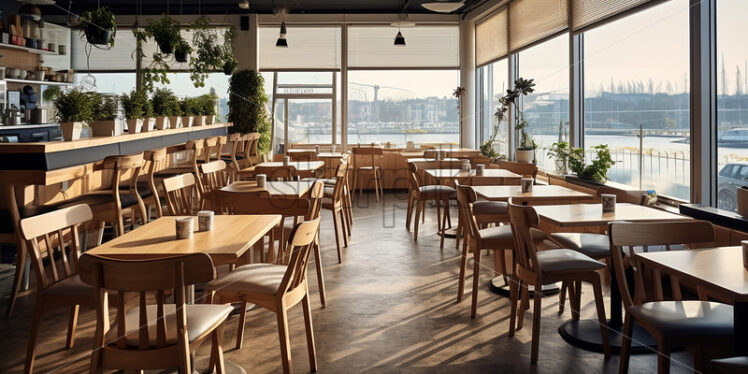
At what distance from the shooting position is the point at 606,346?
3391 millimetres

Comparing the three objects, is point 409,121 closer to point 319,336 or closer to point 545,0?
point 545,0

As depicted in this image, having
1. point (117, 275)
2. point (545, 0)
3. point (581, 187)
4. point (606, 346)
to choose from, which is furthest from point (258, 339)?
point (545, 0)

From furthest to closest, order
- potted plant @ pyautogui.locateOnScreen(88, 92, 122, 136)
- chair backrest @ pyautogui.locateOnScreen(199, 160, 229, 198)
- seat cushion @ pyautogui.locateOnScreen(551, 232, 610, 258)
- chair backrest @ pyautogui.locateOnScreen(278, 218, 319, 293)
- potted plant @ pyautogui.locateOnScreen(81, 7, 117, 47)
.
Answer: potted plant @ pyautogui.locateOnScreen(81, 7, 117, 47) < potted plant @ pyautogui.locateOnScreen(88, 92, 122, 136) < chair backrest @ pyautogui.locateOnScreen(199, 160, 229, 198) < seat cushion @ pyautogui.locateOnScreen(551, 232, 610, 258) < chair backrest @ pyautogui.locateOnScreen(278, 218, 319, 293)

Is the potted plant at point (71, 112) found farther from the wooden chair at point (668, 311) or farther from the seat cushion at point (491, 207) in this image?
the wooden chair at point (668, 311)

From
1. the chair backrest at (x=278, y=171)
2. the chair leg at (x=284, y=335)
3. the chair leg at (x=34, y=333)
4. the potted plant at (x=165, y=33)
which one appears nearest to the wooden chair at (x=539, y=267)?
the chair leg at (x=284, y=335)

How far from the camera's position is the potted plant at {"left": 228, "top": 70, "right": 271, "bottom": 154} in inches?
484

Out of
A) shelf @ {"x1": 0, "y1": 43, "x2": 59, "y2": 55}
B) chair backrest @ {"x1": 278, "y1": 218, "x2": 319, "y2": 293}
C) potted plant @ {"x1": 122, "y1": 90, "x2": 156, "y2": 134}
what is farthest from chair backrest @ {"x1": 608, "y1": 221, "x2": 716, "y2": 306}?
shelf @ {"x1": 0, "y1": 43, "x2": 59, "y2": 55}

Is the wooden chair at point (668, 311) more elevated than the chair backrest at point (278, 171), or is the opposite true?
the chair backrest at point (278, 171)

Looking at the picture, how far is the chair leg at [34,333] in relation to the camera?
297cm

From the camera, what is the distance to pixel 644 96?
602cm

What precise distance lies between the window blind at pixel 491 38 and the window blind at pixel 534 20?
1.18 feet

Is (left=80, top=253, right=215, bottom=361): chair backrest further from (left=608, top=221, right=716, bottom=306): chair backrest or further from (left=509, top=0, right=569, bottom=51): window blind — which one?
(left=509, top=0, right=569, bottom=51): window blind

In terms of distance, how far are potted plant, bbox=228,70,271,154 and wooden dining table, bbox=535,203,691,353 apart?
29.6ft

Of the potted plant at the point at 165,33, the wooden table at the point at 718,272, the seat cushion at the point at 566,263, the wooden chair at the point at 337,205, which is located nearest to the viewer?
the wooden table at the point at 718,272
